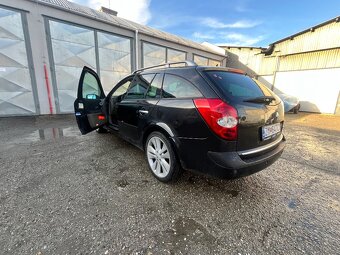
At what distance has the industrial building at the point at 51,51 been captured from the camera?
6.34 m

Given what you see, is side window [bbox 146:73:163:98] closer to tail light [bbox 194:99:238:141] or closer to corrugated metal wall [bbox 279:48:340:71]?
tail light [bbox 194:99:238:141]

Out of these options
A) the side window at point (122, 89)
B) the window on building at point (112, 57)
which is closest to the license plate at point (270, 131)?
the side window at point (122, 89)

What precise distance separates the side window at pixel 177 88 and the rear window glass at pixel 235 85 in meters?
0.25

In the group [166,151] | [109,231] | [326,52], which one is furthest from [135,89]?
[326,52]

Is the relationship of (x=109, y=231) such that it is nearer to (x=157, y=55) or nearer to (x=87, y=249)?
(x=87, y=249)

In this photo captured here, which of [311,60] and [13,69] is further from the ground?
[311,60]

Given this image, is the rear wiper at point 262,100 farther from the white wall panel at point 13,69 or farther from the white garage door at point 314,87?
the white garage door at point 314,87

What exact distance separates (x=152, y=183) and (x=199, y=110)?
1.28m

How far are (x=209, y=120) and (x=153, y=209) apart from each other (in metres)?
1.17

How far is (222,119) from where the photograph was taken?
69.2 inches

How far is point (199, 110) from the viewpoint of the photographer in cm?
187

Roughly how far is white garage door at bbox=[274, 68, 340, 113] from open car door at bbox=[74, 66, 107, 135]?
1297 cm

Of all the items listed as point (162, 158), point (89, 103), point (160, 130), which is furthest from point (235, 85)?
point (89, 103)

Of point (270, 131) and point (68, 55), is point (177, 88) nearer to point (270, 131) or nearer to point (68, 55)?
point (270, 131)
